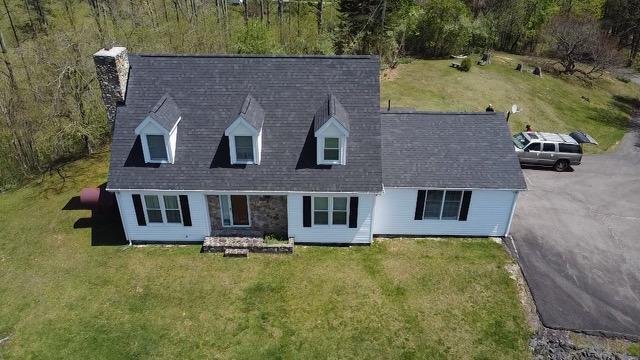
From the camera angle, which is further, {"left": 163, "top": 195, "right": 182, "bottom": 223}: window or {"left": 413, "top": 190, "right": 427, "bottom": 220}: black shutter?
{"left": 413, "top": 190, "right": 427, "bottom": 220}: black shutter

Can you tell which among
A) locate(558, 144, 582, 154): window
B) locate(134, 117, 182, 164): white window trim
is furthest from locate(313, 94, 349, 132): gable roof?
locate(558, 144, 582, 154): window

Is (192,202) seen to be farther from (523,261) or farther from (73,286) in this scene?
(523,261)

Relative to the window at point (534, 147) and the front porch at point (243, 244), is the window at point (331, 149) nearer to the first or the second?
the front porch at point (243, 244)

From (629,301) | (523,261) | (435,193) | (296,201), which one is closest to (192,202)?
(296,201)

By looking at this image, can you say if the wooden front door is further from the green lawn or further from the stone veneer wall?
the green lawn

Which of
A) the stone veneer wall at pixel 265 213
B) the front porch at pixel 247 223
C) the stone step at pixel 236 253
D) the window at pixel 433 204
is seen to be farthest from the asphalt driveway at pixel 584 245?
the stone step at pixel 236 253

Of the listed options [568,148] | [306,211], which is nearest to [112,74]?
[306,211]
